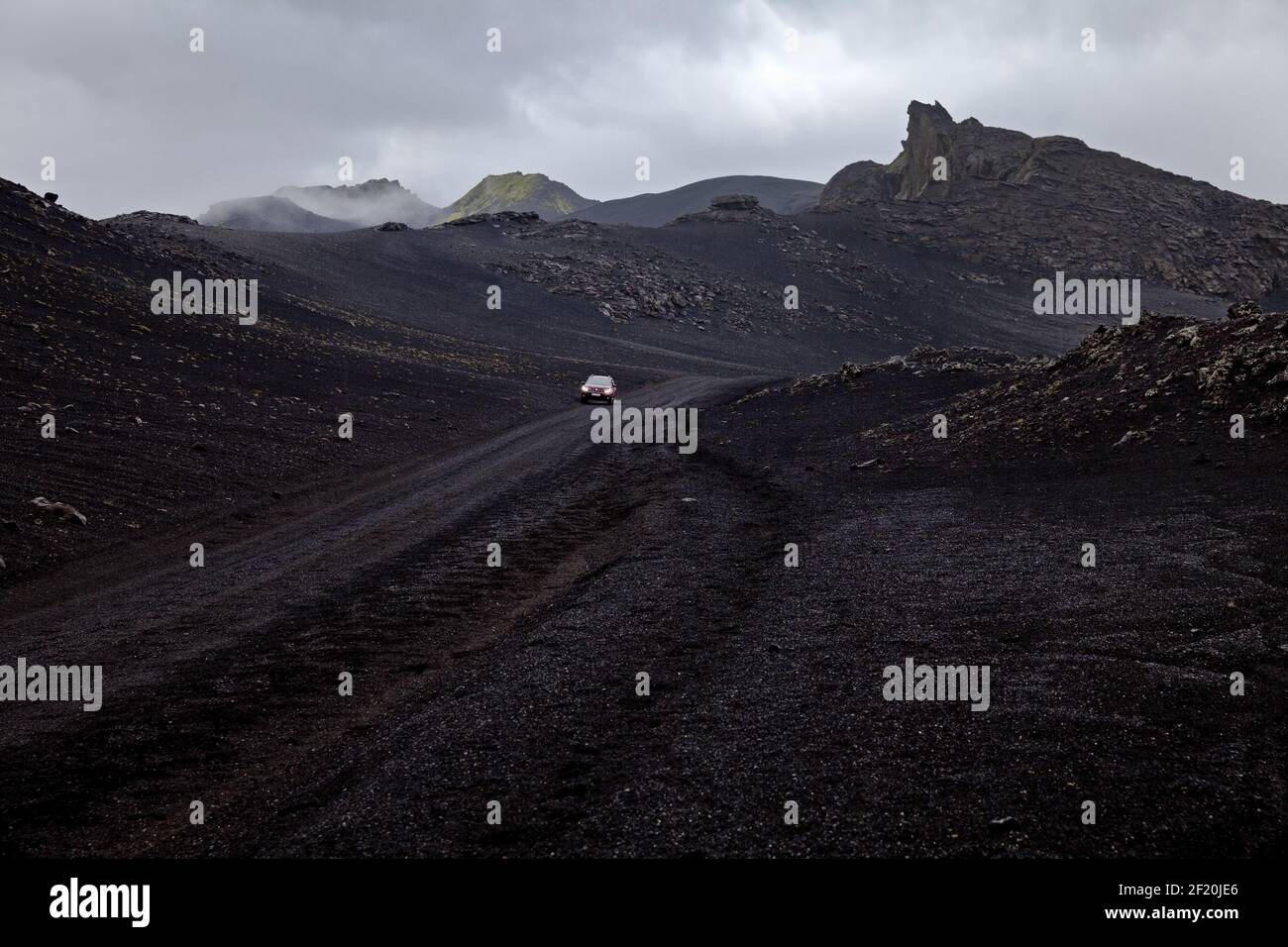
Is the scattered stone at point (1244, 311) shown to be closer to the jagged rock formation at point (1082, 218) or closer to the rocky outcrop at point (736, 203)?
the jagged rock formation at point (1082, 218)

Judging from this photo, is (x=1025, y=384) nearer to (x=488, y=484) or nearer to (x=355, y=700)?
(x=488, y=484)

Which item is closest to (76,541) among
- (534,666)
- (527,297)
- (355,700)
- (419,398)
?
(355,700)

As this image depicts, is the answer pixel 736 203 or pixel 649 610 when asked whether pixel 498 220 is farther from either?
pixel 649 610

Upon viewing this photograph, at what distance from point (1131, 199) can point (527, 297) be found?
356 ft

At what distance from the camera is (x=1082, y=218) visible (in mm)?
136500

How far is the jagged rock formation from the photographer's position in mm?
128875

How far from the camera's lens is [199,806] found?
7086mm

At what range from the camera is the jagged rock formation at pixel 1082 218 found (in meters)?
129
